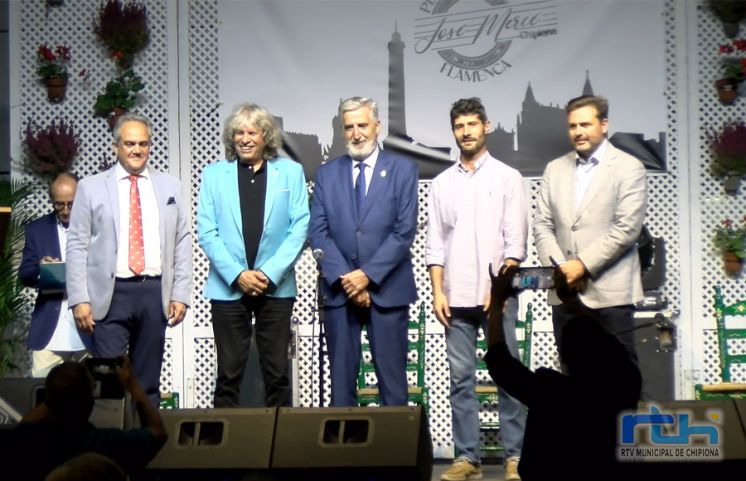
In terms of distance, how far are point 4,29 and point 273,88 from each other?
224 centimetres

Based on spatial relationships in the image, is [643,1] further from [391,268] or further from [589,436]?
[589,436]

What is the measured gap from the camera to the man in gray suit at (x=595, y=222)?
5.30 metres

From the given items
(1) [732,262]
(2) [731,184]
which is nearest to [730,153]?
(2) [731,184]

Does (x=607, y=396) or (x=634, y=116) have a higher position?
(x=634, y=116)

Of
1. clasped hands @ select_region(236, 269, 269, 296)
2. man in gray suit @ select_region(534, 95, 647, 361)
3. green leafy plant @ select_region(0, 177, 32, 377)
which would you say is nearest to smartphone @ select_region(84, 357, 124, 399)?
clasped hands @ select_region(236, 269, 269, 296)

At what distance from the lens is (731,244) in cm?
722

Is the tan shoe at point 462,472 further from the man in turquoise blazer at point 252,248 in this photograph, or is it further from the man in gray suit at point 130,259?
the man in gray suit at point 130,259

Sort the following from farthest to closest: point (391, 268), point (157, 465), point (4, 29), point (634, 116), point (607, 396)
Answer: point (4, 29) → point (634, 116) → point (391, 268) → point (157, 465) → point (607, 396)

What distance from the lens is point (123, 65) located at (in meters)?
7.54

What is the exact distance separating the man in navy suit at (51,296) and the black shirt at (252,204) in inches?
40.8

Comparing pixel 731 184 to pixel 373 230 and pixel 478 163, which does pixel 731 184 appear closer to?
pixel 478 163

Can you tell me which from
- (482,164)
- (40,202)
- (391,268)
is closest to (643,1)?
(482,164)

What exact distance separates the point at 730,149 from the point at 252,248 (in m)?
3.14

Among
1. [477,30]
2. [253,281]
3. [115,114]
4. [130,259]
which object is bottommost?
[253,281]
